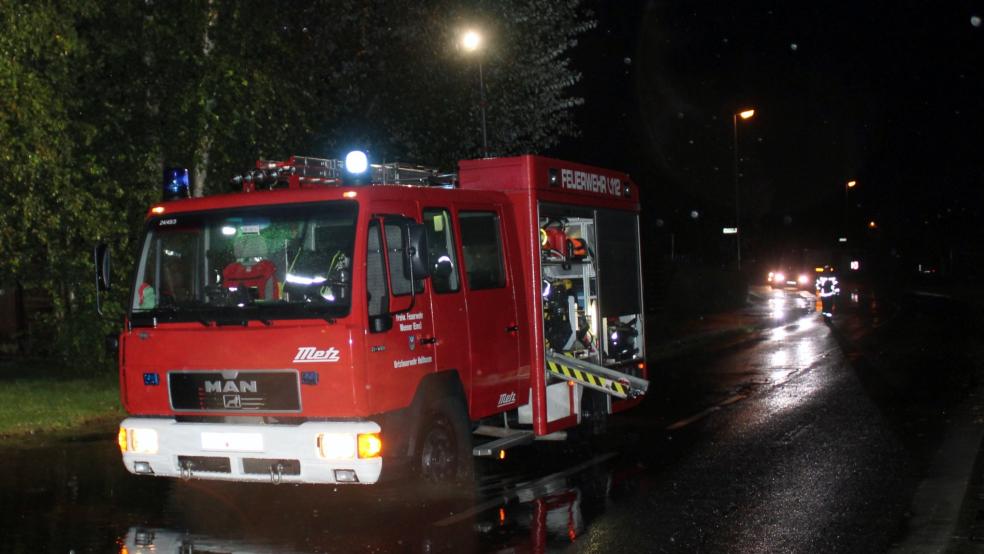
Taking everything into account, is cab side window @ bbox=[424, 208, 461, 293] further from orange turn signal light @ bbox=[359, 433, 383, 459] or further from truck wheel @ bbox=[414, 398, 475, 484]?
orange turn signal light @ bbox=[359, 433, 383, 459]

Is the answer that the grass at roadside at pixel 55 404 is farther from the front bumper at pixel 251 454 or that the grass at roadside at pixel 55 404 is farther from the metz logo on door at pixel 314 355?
the metz logo on door at pixel 314 355

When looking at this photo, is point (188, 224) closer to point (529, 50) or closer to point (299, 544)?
point (299, 544)

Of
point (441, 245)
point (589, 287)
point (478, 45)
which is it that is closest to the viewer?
point (441, 245)

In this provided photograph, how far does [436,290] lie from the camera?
27.4 ft

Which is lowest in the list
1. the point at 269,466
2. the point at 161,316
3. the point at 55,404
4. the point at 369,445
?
the point at 55,404

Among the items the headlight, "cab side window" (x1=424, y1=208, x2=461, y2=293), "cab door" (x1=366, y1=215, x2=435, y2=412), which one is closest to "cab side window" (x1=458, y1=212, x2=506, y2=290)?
"cab side window" (x1=424, y1=208, x2=461, y2=293)

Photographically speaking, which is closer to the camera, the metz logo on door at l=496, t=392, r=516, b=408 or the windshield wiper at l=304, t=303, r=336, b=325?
the windshield wiper at l=304, t=303, r=336, b=325

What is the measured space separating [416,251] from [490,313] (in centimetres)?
142

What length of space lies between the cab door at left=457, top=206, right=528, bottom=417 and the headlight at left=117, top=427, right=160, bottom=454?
7.99 ft

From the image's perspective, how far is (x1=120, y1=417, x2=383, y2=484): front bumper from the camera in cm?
735

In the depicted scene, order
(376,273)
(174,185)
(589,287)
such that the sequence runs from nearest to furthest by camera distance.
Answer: (376,273) → (174,185) → (589,287)

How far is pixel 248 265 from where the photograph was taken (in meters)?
7.99

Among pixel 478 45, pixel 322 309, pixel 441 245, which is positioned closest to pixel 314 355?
pixel 322 309

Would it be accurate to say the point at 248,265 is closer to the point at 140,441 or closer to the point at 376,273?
the point at 376,273
